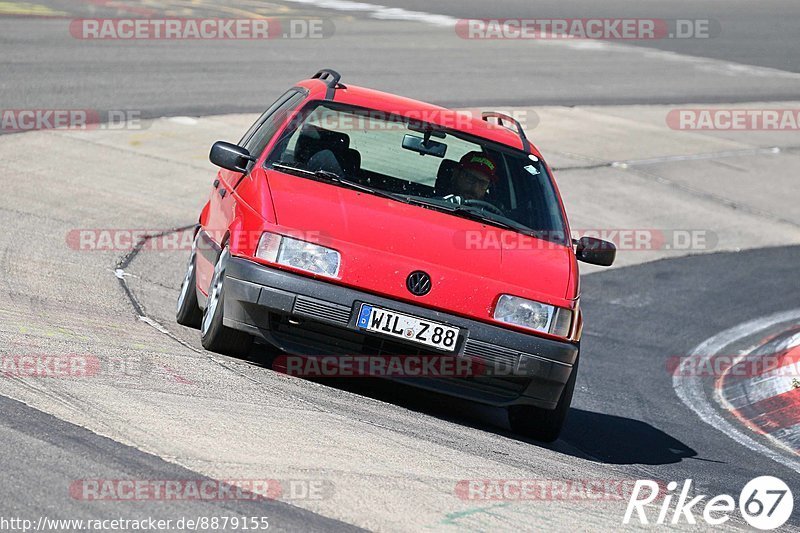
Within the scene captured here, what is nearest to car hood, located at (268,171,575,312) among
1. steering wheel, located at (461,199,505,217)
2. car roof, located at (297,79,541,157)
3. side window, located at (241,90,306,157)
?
steering wheel, located at (461,199,505,217)

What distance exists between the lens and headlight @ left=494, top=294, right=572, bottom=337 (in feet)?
22.5

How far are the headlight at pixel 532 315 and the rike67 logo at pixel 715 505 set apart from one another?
36.6 inches

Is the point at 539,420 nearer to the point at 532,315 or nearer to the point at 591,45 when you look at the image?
the point at 532,315

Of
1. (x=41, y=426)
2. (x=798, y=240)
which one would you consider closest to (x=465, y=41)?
(x=798, y=240)

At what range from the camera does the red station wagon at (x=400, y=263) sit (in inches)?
265

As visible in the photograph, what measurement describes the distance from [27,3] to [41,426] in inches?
859

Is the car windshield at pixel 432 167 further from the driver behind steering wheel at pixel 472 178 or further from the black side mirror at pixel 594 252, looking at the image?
the black side mirror at pixel 594 252

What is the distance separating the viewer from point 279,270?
22.2 ft

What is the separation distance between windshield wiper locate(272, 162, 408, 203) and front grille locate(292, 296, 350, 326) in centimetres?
108

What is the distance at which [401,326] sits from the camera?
6.68m

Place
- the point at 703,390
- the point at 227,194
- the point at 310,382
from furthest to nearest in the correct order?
the point at 703,390 → the point at 227,194 → the point at 310,382

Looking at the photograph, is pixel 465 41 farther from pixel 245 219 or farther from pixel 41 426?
pixel 41 426

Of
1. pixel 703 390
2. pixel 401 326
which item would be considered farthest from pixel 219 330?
pixel 703 390

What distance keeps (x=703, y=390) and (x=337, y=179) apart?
3932 mm
